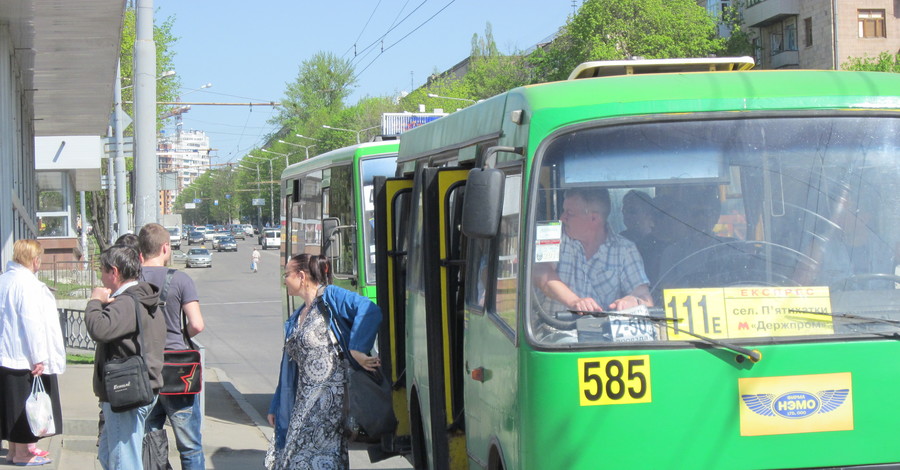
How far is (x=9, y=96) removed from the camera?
12.3 metres

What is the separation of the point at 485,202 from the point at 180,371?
275 centimetres

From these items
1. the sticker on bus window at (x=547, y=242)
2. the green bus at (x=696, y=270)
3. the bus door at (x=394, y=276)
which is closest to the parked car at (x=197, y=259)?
the bus door at (x=394, y=276)

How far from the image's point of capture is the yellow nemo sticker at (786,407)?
4.01 m

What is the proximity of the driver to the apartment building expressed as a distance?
158 ft

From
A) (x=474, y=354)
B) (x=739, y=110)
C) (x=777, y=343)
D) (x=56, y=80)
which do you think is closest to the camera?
(x=777, y=343)

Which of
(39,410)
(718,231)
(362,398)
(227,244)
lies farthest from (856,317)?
(227,244)

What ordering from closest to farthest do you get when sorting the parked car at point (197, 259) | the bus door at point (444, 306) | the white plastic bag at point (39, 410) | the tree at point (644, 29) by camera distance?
the bus door at point (444, 306)
the white plastic bag at point (39, 410)
the parked car at point (197, 259)
the tree at point (644, 29)

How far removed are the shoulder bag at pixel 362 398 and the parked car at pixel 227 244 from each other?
76.6 m

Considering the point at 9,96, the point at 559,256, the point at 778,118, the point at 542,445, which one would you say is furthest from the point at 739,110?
the point at 9,96

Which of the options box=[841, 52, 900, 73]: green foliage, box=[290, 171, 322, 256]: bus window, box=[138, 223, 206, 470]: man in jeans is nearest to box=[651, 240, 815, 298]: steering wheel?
box=[138, 223, 206, 470]: man in jeans

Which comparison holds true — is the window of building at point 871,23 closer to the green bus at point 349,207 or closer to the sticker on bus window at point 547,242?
the green bus at point 349,207

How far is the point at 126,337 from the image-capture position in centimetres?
563

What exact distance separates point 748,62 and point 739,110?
5.53 feet

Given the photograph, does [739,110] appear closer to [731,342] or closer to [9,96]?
[731,342]
